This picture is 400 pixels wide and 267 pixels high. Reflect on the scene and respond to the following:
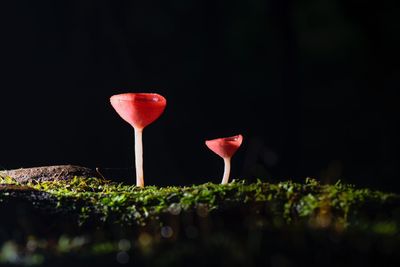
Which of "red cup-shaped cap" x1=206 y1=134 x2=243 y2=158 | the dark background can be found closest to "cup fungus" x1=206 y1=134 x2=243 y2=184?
"red cup-shaped cap" x1=206 y1=134 x2=243 y2=158

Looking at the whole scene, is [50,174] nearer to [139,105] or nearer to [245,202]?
[139,105]

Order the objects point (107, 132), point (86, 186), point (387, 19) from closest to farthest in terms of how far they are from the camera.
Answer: point (86, 186), point (107, 132), point (387, 19)

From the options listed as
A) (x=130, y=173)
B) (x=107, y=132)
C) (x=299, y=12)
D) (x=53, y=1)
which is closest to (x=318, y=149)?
(x=299, y=12)

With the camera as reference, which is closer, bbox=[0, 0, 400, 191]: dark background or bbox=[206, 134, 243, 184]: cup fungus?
bbox=[206, 134, 243, 184]: cup fungus

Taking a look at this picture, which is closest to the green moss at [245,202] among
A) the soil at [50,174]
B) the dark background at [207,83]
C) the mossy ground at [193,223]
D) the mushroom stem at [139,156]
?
the mossy ground at [193,223]

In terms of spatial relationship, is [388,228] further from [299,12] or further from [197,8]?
[299,12]

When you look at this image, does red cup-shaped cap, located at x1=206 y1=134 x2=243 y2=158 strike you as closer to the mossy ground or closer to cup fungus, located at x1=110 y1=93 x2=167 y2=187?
cup fungus, located at x1=110 y1=93 x2=167 y2=187
